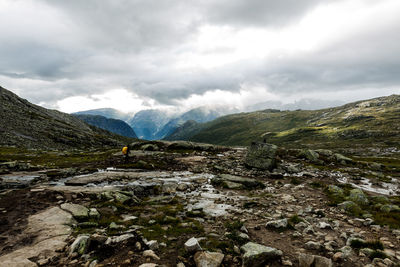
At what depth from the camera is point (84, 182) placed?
21250mm

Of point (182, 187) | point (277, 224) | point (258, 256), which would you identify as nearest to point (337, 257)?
point (277, 224)

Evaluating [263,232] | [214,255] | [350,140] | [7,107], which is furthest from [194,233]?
[350,140]

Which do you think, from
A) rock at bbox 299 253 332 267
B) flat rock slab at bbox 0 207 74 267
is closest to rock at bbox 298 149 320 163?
rock at bbox 299 253 332 267

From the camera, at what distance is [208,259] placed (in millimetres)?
6758

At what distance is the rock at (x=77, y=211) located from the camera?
11.6 metres

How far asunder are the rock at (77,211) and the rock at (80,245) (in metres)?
4.16

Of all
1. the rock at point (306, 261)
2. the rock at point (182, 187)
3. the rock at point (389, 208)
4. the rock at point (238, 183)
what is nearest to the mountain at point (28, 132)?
the rock at point (182, 187)

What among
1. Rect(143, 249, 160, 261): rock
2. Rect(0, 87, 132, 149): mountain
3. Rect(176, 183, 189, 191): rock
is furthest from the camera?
Rect(0, 87, 132, 149): mountain

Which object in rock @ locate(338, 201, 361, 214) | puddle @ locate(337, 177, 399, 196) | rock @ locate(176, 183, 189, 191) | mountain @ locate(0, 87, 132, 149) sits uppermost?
mountain @ locate(0, 87, 132, 149)

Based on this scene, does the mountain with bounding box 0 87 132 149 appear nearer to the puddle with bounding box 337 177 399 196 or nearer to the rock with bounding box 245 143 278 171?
the rock with bounding box 245 143 278 171

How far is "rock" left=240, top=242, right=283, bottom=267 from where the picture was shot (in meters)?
6.83

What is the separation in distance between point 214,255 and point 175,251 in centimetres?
176

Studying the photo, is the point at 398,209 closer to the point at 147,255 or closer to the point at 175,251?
the point at 175,251

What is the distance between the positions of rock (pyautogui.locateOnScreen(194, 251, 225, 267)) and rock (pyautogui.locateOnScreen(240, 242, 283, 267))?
943 mm
